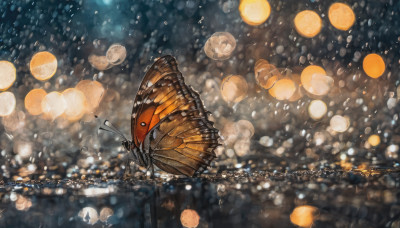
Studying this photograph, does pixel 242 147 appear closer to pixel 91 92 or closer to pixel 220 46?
pixel 220 46

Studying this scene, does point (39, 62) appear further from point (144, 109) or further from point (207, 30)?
point (144, 109)

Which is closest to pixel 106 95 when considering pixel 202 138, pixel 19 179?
pixel 19 179

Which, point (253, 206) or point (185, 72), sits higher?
point (185, 72)

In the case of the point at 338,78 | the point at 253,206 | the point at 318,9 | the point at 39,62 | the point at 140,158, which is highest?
the point at 318,9

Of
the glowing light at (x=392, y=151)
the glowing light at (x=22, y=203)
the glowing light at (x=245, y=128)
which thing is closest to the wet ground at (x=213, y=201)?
the glowing light at (x=22, y=203)

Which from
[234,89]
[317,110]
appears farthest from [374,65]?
[234,89]

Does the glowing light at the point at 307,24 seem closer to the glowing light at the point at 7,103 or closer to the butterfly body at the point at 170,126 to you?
the butterfly body at the point at 170,126

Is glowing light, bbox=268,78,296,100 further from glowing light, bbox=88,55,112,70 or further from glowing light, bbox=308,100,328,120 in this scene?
glowing light, bbox=88,55,112,70
